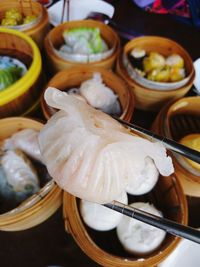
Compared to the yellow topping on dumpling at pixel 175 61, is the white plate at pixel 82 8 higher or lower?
higher

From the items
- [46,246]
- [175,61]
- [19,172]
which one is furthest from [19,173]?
[175,61]

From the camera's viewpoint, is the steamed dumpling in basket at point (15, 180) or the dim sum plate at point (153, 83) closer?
the steamed dumpling in basket at point (15, 180)

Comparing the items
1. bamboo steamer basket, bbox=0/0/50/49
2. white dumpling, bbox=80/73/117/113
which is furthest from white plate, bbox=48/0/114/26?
white dumpling, bbox=80/73/117/113

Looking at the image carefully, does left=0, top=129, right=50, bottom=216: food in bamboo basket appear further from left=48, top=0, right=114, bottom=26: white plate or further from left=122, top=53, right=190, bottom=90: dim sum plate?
left=48, top=0, right=114, bottom=26: white plate

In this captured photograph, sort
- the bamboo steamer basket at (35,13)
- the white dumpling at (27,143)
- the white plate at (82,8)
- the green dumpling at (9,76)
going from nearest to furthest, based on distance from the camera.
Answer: the white dumpling at (27,143) → the green dumpling at (9,76) → the bamboo steamer basket at (35,13) → the white plate at (82,8)

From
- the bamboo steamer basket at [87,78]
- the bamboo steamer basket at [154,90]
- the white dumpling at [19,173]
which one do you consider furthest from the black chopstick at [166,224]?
the bamboo steamer basket at [154,90]

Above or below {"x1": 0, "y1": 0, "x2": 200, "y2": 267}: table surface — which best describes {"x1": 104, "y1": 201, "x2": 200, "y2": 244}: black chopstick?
above

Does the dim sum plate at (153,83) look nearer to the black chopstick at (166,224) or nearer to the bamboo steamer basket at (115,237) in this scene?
the bamboo steamer basket at (115,237)
